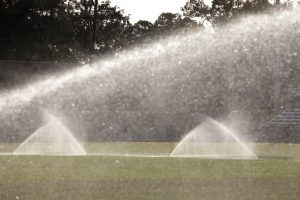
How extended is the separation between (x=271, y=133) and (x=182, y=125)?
5559 mm

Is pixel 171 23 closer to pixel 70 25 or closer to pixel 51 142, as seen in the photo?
pixel 70 25

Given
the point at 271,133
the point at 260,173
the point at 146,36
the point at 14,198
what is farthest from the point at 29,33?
the point at 14,198

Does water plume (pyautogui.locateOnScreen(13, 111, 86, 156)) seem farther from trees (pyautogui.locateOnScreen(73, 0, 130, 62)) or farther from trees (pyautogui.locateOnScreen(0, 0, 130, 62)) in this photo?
trees (pyautogui.locateOnScreen(73, 0, 130, 62))

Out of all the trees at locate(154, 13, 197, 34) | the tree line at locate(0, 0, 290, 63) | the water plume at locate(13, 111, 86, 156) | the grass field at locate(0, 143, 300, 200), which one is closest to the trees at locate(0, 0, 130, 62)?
the tree line at locate(0, 0, 290, 63)

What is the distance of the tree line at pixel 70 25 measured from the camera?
6794 centimetres

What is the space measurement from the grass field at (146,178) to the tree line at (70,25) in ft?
145

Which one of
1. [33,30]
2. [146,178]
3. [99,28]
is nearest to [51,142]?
[146,178]

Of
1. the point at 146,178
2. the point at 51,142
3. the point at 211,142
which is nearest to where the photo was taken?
the point at 146,178

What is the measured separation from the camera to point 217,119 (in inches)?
1913

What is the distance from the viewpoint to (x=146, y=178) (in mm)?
17328

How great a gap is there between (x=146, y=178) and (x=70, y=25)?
5701 centimetres

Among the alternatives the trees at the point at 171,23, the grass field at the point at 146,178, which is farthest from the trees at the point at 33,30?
the grass field at the point at 146,178

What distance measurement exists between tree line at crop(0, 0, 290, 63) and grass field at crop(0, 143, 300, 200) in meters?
44.1

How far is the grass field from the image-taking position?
13820 millimetres
